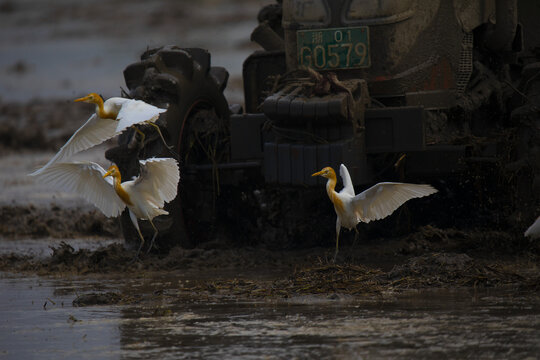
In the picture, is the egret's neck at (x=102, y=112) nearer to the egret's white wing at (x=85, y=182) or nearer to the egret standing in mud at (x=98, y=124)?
the egret standing in mud at (x=98, y=124)

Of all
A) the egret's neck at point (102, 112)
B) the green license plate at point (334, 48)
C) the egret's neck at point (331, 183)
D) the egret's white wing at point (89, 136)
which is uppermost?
the green license plate at point (334, 48)

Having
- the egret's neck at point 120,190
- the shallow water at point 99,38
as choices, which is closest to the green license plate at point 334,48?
the egret's neck at point 120,190

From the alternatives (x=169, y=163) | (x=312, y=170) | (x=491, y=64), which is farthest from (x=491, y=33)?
(x=169, y=163)

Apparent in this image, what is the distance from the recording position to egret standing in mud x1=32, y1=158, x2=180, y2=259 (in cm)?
922

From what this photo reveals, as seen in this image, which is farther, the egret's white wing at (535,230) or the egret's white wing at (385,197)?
the egret's white wing at (385,197)

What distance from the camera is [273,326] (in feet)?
24.1

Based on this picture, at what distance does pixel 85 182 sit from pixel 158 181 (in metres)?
0.72

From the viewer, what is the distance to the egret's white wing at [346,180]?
877 cm

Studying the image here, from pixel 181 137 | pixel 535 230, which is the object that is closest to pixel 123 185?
pixel 181 137

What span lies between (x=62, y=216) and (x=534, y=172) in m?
5.44

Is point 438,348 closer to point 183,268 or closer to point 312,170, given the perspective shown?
point 312,170

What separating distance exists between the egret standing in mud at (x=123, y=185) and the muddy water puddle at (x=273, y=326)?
31.2 inches

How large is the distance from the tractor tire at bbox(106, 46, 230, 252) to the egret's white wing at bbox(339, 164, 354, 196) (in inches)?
66.0

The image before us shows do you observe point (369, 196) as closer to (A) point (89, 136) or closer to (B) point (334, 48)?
(B) point (334, 48)
